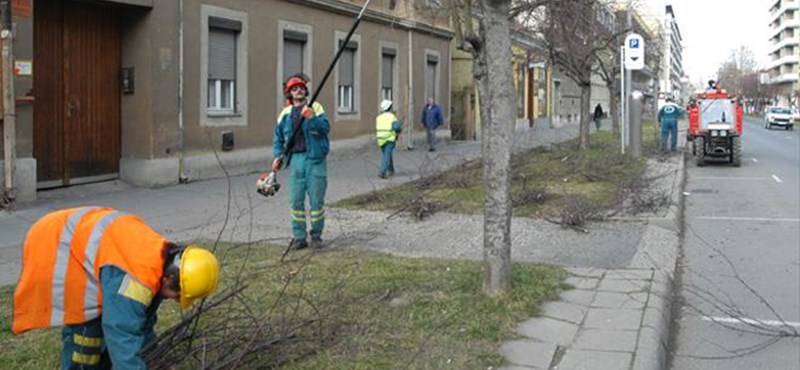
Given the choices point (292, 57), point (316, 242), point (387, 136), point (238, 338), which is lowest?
point (238, 338)

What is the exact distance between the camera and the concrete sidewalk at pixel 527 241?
5363mm

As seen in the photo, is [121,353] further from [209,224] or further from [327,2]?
[327,2]

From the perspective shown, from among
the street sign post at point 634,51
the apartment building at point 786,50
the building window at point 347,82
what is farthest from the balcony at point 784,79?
the building window at point 347,82

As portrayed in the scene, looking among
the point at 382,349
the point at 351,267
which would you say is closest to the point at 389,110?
the point at 351,267

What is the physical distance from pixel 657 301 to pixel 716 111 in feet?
55.9

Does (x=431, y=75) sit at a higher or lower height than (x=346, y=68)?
higher

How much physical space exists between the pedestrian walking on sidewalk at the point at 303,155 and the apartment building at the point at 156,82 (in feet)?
16.1

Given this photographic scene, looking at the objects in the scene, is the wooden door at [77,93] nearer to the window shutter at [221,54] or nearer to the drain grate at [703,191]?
the window shutter at [221,54]

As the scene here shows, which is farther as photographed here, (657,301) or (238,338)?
(657,301)

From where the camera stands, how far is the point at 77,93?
1352cm

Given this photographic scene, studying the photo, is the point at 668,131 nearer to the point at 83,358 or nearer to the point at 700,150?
the point at 700,150

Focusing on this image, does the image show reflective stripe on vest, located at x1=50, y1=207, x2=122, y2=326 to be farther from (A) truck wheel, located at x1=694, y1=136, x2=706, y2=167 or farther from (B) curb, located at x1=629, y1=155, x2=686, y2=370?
(A) truck wheel, located at x1=694, y1=136, x2=706, y2=167

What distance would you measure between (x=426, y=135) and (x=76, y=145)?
47.6 ft

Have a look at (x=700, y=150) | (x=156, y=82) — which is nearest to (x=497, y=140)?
(x=156, y=82)
